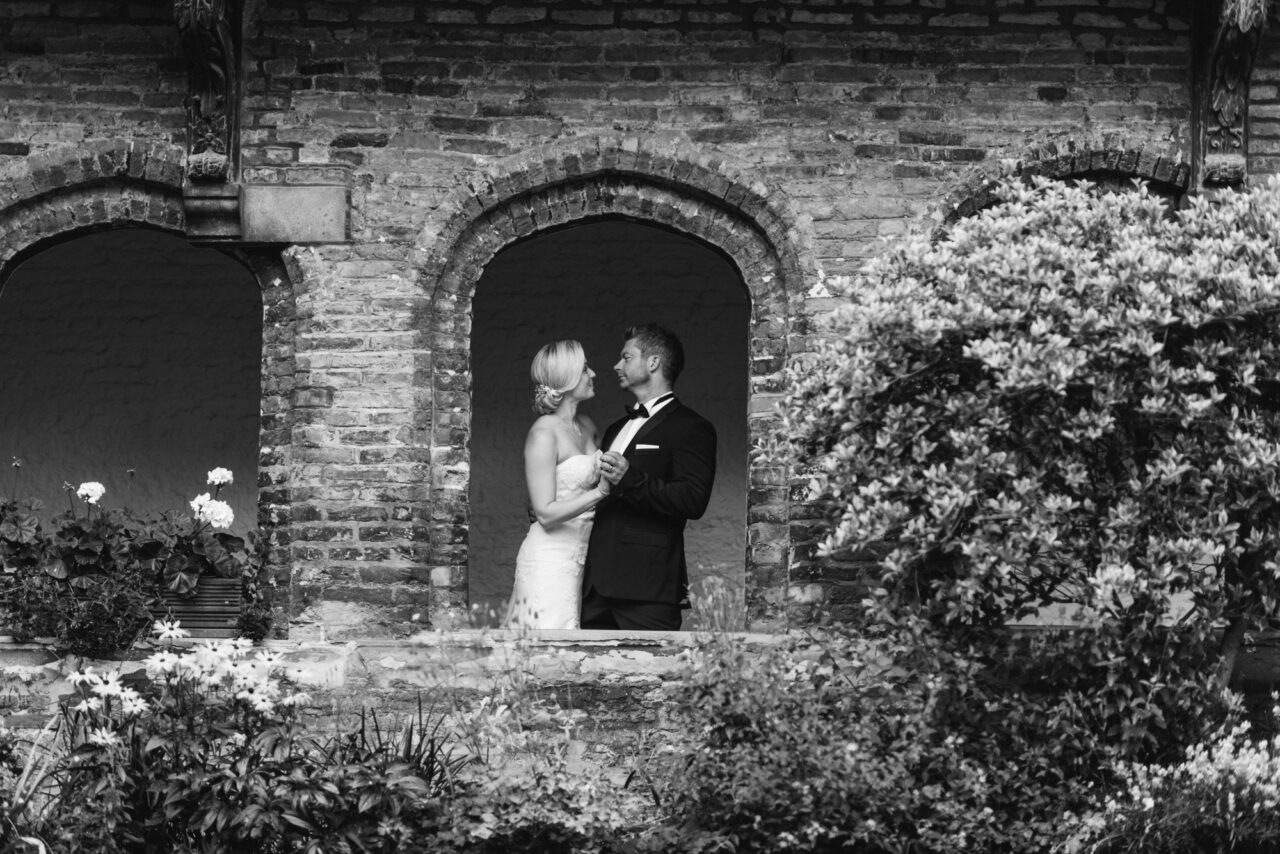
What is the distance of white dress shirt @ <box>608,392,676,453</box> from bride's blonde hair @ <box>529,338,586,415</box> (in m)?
0.31

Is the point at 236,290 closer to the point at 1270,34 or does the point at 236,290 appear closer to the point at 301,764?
the point at 301,764

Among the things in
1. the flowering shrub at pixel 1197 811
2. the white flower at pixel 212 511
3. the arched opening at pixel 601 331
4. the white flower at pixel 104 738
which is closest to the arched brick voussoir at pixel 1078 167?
the flowering shrub at pixel 1197 811

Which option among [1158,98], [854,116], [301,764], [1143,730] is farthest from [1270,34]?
[301,764]

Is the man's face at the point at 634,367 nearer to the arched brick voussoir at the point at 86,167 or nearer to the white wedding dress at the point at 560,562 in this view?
the white wedding dress at the point at 560,562

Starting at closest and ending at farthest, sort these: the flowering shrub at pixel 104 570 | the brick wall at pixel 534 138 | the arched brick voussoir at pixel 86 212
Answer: the flowering shrub at pixel 104 570 < the brick wall at pixel 534 138 < the arched brick voussoir at pixel 86 212

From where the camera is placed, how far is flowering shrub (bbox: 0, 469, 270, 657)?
26.1 ft

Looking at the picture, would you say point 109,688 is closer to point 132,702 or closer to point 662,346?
point 132,702

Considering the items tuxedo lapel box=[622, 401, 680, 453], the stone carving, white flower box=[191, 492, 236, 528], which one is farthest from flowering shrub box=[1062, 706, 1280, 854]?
the stone carving

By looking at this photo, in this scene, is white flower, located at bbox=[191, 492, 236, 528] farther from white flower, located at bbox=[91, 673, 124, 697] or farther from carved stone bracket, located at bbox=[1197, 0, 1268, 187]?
carved stone bracket, located at bbox=[1197, 0, 1268, 187]

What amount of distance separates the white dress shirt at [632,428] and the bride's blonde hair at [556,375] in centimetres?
31

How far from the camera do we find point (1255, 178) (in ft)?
27.8

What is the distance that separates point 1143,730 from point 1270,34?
3308mm

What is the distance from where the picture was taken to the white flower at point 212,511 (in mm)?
8180

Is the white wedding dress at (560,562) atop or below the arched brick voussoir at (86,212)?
below
